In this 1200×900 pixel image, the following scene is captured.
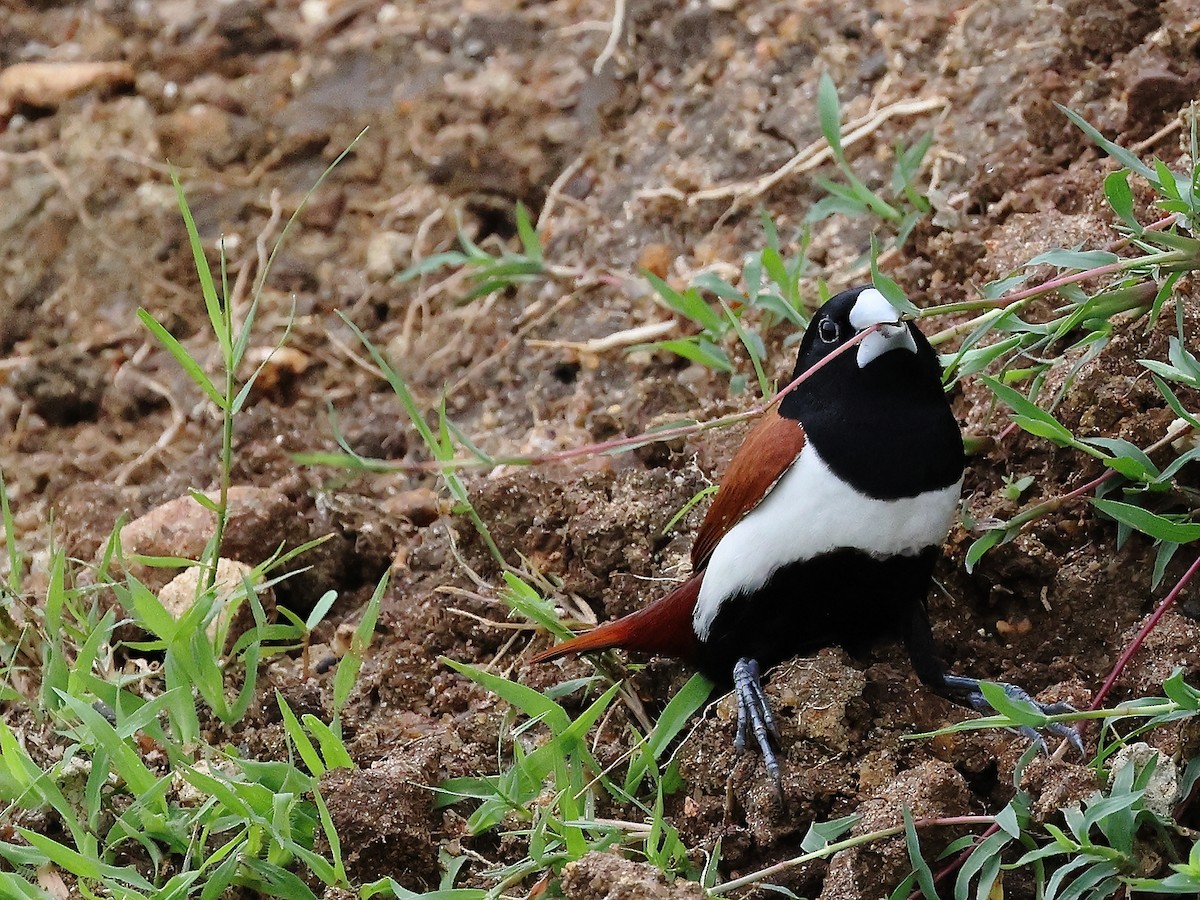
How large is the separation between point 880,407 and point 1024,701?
0.56 metres

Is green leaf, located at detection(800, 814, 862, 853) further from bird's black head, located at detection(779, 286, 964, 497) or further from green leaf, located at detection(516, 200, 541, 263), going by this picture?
green leaf, located at detection(516, 200, 541, 263)

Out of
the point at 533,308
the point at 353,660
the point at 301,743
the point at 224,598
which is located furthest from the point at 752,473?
the point at 533,308

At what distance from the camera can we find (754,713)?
2.61m

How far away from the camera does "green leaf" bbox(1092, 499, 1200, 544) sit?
7.98 feet

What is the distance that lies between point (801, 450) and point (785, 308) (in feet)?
2.93

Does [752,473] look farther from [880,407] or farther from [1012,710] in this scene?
[1012,710]

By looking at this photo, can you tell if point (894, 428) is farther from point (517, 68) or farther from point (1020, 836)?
point (517, 68)

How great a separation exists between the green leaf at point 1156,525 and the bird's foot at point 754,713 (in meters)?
0.68

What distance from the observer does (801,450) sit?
268 cm

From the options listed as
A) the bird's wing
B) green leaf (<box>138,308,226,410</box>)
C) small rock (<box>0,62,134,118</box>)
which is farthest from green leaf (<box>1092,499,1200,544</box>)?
small rock (<box>0,62,134,118</box>)

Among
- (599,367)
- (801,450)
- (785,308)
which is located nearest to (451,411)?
(599,367)

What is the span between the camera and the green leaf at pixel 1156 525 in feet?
7.98

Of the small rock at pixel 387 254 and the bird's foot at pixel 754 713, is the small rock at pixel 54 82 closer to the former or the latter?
the small rock at pixel 387 254

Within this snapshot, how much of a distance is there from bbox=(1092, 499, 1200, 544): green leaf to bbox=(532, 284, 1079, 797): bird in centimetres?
29
